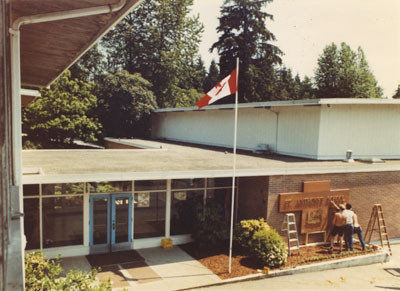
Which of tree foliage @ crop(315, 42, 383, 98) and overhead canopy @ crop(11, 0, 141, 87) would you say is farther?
tree foliage @ crop(315, 42, 383, 98)

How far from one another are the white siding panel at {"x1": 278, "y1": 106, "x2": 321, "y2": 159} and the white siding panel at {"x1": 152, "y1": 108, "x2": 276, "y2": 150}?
2.20ft

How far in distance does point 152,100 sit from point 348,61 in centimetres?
2852

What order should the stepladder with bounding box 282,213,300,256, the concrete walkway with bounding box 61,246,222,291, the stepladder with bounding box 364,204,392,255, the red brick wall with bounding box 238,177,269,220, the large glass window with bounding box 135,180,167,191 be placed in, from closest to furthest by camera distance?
the concrete walkway with bounding box 61,246,222,291, the stepladder with bounding box 282,213,300,256, the red brick wall with bounding box 238,177,269,220, the large glass window with bounding box 135,180,167,191, the stepladder with bounding box 364,204,392,255

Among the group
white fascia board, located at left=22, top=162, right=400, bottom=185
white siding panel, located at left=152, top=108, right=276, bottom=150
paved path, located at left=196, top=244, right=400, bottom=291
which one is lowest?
paved path, located at left=196, top=244, right=400, bottom=291

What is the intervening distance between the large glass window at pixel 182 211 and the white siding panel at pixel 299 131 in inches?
225

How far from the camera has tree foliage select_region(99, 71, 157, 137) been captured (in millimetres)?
31859

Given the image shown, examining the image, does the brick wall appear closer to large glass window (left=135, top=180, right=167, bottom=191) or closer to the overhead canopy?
large glass window (left=135, top=180, right=167, bottom=191)

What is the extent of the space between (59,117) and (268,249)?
75.7 feet

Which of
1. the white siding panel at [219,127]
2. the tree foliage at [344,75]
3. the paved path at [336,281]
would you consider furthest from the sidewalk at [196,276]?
the tree foliage at [344,75]

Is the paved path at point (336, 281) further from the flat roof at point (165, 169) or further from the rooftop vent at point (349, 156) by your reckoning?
the rooftop vent at point (349, 156)

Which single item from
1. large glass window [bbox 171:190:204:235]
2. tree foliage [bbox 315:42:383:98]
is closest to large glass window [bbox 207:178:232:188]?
large glass window [bbox 171:190:204:235]

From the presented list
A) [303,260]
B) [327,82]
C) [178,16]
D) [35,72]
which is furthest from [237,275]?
[327,82]

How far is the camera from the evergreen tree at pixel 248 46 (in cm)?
4125

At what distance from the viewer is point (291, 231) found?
41.4 ft
